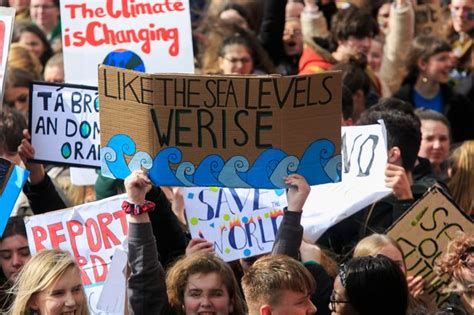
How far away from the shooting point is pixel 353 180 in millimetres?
8414

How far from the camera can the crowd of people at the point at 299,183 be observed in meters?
7.02

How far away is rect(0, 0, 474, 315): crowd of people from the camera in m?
7.02

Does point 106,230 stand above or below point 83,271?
above

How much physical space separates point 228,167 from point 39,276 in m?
1.10

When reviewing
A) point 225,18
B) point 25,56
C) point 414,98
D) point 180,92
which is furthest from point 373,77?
point 180,92

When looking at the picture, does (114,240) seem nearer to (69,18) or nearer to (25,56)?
(69,18)

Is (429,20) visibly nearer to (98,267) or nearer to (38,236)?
(98,267)

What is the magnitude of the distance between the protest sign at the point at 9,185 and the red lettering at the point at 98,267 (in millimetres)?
633

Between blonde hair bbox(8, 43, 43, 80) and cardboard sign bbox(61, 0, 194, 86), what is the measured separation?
2.05m

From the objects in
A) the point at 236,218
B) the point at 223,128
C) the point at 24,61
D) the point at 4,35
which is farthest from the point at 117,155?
the point at 24,61

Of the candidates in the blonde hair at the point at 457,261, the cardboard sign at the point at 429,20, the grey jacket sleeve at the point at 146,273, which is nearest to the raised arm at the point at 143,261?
the grey jacket sleeve at the point at 146,273

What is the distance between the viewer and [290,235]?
7.38 meters

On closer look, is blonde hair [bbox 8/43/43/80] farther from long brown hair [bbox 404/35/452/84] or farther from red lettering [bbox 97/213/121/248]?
red lettering [bbox 97/213/121/248]

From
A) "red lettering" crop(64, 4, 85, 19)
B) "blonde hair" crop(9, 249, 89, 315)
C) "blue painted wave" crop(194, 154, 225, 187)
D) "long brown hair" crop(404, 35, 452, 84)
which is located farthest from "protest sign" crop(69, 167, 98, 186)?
"long brown hair" crop(404, 35, 452, 84)
